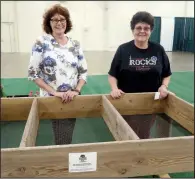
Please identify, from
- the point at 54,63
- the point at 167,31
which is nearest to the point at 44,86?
the point at 54,63

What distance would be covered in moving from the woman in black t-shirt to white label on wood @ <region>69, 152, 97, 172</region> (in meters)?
0.64

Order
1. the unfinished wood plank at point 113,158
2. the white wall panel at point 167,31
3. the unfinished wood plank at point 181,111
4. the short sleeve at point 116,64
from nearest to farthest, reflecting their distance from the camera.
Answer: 1. the unfinished wood plank at point 113,158
2. the unfinished wood plank at point 181,111
3. the short sleeve at point 116,64
4. the white wall panel at point 167,31

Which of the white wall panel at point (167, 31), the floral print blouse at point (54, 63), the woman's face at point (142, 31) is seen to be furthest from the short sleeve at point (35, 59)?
the white wall panel at point (167, 31)

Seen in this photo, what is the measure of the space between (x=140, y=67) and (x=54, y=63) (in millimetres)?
565

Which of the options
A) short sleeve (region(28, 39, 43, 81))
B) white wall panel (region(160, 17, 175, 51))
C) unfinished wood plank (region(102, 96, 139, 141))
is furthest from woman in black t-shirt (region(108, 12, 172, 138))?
white wall panel (region(160, 17, 175, 51))

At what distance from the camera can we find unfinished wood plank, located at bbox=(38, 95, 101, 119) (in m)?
1.47

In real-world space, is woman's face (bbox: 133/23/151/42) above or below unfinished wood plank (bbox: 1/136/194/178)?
above

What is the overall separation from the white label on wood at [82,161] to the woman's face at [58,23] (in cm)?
90

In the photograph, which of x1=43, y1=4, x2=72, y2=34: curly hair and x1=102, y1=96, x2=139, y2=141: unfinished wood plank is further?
x1=43, y1=4, x2=72, y2=34: curly hair

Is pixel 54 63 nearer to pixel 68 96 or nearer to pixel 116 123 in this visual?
pixel 68 96

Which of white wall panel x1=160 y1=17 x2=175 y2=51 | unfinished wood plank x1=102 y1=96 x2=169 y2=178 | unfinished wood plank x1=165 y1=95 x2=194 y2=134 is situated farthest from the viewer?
white wall panel x1=160 y1=17 x2=175 y2=51

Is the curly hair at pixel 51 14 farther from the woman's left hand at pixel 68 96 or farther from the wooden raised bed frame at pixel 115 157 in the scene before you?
the wooden raised bed frame at pixel 115 157

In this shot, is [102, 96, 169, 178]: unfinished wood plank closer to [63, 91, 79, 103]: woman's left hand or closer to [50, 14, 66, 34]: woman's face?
[63, 91, 79, 103]: woman's left hand

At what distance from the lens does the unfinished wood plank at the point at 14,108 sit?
4.66 feet
